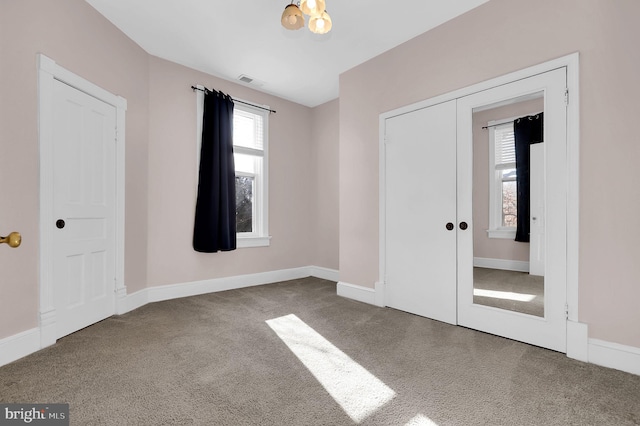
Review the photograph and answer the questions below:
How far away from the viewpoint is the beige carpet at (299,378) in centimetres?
158

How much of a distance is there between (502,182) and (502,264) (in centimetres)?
69

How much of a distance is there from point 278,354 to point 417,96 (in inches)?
107

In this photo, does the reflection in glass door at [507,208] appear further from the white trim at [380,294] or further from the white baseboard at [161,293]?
the white baseboard at [161,293]

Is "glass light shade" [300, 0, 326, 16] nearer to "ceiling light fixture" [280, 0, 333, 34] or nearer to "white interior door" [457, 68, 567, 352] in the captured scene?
"ceiling light fixture" [280, 0, 333, 34]

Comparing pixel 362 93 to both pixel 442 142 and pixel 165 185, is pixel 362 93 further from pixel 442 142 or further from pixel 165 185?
pixel 165 185

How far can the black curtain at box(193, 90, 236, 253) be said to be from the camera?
12.8 ft

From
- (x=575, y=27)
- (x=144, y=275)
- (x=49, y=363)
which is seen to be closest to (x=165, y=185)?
(x=144, y=275)

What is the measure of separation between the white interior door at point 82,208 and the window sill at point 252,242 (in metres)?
1.56

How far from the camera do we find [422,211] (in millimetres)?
3172

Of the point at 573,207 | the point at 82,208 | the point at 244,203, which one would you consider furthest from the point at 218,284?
the point at 573,207

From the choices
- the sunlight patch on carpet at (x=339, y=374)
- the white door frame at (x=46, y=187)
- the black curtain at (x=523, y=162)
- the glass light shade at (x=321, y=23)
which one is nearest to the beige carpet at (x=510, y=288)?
the black curtain at (x=523, y=162)

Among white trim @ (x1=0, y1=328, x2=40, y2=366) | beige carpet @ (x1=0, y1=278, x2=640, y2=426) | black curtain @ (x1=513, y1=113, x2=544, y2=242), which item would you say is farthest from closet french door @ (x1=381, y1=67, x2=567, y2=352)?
white trim @ (x1=0, y1=328, x2=40, y2=366)

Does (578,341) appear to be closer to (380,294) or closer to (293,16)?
(380,294)

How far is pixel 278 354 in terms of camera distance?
7.48 feet
